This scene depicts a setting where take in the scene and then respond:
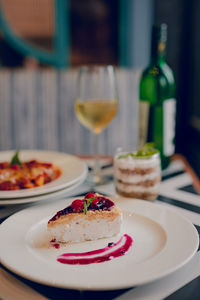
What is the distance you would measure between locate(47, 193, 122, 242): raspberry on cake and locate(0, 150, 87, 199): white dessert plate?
17 centimetres

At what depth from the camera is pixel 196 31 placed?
9.44 ft

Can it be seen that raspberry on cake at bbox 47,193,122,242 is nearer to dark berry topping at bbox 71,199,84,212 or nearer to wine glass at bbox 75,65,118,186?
dark berry topping at bbox 71,199,84,212

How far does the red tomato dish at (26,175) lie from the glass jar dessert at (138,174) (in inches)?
A: 8.1

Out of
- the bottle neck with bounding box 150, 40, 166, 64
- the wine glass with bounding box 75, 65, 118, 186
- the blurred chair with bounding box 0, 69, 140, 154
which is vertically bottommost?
the blurred chair with bounding box 0, 69, 140, 154

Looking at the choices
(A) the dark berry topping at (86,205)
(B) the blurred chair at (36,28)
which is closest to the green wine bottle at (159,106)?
(A) the dark berry topping at (86,205)

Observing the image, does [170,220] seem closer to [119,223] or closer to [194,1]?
[119,223]

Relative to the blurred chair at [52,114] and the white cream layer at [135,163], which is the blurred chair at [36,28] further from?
the white cream layer at [135,163]

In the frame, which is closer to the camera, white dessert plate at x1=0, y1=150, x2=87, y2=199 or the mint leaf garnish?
white dessert plate at x1=0, y1=150, x2=87, y2=199

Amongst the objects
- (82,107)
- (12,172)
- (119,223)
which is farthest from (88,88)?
(119,223)

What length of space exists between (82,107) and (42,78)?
88 cm

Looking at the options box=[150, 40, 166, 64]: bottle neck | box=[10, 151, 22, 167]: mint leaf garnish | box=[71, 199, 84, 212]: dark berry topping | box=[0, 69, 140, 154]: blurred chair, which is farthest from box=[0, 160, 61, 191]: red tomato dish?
box=[0, 69, 140, 154]: blurred chair

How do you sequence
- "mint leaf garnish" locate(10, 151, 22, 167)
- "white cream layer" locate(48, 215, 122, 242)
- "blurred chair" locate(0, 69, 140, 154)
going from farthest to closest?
"blurred chair" locate(0, 69, 140, 154) → "mint leaf garnish" locate(10, 151, 22, 167) → "white cream layer" locate(48, 215, 122, 242)

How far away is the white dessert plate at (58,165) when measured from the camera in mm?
856

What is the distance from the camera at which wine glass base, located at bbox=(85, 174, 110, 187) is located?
1.07 meters
